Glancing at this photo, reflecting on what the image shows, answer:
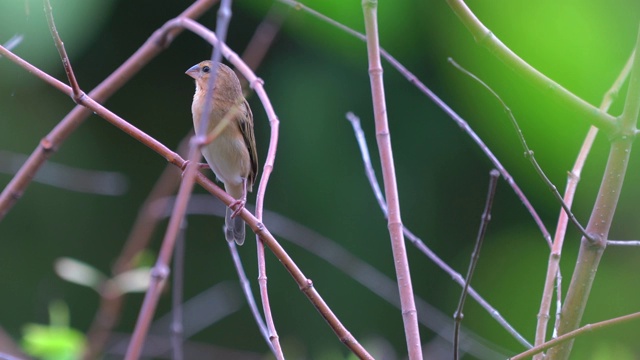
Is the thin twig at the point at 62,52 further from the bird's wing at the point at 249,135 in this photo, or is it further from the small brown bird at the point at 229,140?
the bird's wing at the point at 249,135

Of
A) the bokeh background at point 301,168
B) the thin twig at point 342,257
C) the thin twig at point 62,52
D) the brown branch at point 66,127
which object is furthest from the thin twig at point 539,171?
the bokeh background at point 301,168

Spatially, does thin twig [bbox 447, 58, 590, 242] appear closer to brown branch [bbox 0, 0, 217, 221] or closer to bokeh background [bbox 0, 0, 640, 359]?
brown branch [bbox 0, 0, 217, 221]

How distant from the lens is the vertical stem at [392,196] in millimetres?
1203

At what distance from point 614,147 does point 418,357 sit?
1.40ft

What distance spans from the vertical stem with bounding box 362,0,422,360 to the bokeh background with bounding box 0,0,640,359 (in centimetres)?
184

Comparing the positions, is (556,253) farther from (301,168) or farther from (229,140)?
(301,168)

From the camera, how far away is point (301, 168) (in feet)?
11.8

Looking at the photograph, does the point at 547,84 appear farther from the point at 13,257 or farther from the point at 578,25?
the point at 13,257

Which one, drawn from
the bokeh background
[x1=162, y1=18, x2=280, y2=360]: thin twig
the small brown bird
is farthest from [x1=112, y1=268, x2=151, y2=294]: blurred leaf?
the bokeh background

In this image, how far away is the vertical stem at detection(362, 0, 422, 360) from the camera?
1203mm

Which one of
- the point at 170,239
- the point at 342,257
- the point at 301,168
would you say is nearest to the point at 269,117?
the point at 170,239

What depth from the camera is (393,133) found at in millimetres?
3652

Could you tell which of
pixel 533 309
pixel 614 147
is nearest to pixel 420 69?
pixel 533 309

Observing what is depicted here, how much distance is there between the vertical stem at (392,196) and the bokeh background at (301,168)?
1.84m
